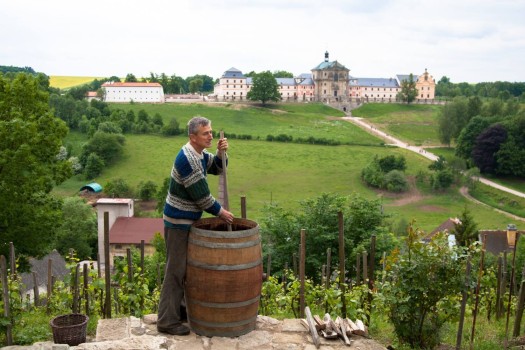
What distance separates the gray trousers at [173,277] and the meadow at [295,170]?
20.5 metres

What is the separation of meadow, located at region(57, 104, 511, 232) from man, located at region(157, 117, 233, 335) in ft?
67.3

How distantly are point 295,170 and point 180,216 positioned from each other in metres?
41.4

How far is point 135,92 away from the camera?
316ft

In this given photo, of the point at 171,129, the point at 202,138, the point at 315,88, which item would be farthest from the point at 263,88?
the point at 202,138

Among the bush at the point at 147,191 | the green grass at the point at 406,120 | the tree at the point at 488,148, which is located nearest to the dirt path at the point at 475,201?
the tree at the point at 488,148

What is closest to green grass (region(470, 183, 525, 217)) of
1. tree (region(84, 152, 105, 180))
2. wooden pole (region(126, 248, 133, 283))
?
tree (region(84, 152, 105, 180))

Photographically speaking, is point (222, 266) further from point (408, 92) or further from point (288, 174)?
point (408, 92)

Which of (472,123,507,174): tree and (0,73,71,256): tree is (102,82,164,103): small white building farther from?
(0,73,71,256): tree

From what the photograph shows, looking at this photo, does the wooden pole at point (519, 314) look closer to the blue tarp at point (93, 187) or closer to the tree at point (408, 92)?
the blue tarp at point (93, 187)

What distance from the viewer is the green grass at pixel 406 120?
66.0 meters

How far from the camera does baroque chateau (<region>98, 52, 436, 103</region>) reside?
317ft

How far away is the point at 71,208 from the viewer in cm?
2850

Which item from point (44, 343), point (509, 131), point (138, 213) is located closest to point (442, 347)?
point (44, 343)

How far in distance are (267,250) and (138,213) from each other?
2065 cm
